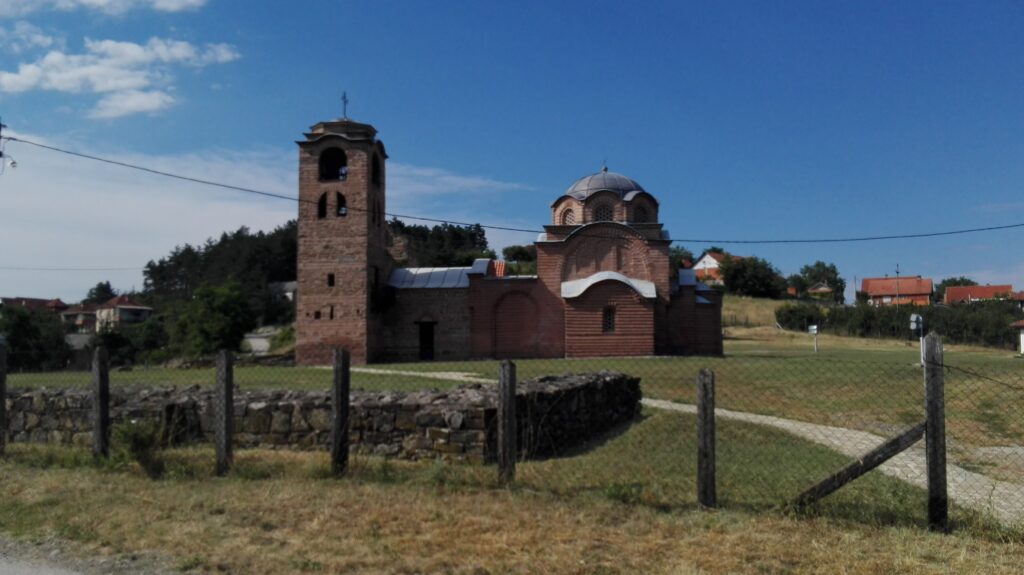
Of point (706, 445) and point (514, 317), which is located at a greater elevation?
point (514, 317)

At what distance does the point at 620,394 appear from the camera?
12617 millimetres

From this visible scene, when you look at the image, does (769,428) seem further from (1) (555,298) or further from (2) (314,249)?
→ (2) (314,249)

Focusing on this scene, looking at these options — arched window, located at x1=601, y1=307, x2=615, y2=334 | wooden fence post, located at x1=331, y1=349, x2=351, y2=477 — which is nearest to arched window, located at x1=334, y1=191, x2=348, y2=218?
arched window, located at x1=601, y1=307, x2=615, y2=334

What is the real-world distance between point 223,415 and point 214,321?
39.6 meters

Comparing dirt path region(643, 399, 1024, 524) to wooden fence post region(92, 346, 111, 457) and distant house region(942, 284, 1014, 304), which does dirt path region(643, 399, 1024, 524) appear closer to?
wooden fence post region(92, 346, 111, 457)

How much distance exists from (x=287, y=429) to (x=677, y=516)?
4.93 m

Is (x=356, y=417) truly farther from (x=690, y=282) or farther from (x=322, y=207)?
(x=690, y=282)

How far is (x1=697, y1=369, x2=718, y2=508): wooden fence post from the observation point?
569cm

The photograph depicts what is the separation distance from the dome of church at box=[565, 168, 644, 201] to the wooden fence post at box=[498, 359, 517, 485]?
31.0 metres

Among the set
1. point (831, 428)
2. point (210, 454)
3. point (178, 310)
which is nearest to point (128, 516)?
point (210, 454)

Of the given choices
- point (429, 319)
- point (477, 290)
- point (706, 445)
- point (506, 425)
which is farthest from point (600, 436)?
point (429, 319)

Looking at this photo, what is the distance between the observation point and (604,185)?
1473 inches

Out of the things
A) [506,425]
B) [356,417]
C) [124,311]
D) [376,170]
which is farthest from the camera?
[124,311]

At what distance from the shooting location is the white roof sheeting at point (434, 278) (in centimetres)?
3484
